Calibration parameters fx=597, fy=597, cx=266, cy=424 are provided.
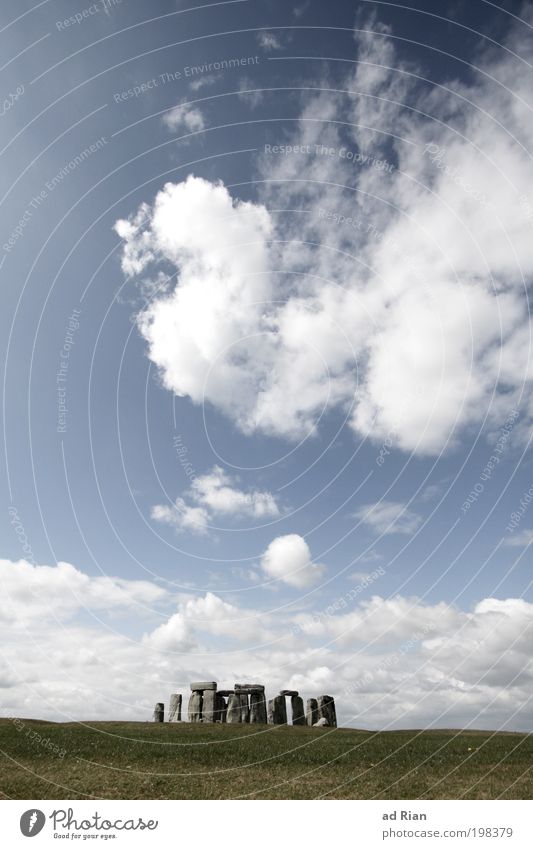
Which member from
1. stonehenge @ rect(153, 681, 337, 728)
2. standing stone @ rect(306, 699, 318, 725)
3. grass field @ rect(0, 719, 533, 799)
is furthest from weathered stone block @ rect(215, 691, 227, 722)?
grass field @ rect(0, 719, 533, 799)

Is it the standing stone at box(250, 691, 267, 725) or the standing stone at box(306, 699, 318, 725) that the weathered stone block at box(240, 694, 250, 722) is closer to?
the standing stone at box(250, 691, 267, 725)

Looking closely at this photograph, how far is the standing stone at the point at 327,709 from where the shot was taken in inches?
1526

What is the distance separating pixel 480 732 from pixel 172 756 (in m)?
19.4

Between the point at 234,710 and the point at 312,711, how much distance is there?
508 cm

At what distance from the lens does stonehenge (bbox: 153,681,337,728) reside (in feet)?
125

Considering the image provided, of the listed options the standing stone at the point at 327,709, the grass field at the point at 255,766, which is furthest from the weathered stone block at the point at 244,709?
the grass field at the point at 255,766

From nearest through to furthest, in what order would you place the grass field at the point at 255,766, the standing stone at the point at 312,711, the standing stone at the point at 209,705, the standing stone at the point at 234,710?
the grass field at the point at 255,766
the standing stone at the point at 234,710
the standing stone at the point at 209,705
the standing stone at the point at 312,711

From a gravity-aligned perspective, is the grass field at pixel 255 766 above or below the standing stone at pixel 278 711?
below

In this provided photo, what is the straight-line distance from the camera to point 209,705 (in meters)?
38.9

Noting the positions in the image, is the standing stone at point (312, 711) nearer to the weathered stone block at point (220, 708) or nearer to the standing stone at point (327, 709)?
the standing stone at point (327, 709)

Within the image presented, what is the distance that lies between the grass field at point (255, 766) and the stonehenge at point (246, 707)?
1017 centimetres
